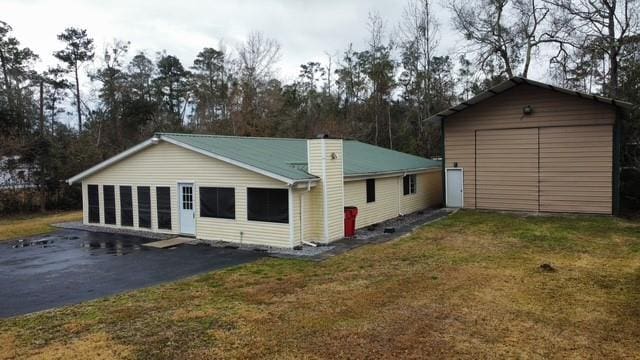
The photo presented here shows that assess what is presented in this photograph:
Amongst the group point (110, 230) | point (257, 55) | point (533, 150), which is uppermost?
point (257, 55)

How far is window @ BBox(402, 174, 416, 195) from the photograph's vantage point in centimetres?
1898

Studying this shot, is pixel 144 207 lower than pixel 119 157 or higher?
lower

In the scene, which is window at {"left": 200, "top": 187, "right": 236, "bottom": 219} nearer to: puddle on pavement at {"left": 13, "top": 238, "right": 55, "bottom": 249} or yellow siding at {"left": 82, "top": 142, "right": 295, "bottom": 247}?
yellow siding at {"left": 82, "top": 142, "right": 295, "bottom": 247}

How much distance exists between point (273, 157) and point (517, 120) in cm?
991

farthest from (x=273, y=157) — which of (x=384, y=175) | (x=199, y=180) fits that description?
(x=384, y=175)

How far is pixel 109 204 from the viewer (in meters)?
16.7

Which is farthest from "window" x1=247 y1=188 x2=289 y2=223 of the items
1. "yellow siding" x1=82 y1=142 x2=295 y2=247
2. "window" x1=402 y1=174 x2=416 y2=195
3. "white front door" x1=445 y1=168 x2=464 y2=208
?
"white front door" x1=445 y1=168 x2=464 y2=208

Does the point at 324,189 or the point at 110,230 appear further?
the point at 110,230

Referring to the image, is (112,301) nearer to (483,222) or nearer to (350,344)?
(350,344)

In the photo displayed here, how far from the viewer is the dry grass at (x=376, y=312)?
229 inches

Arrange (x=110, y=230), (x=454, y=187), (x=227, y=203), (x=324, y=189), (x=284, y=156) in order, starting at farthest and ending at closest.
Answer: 1. (x=454, y=187)
2. (x=110, y=230)
3. (x=284, y=156)
4. (x=227, y=203)
5. (x=324, y=189)

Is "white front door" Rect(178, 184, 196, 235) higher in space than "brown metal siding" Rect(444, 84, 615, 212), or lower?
lower

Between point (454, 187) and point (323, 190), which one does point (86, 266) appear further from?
point (454, 187)

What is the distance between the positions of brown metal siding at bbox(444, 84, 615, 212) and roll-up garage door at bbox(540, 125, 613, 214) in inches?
1.4
